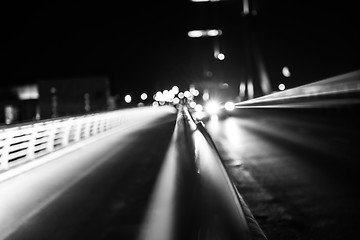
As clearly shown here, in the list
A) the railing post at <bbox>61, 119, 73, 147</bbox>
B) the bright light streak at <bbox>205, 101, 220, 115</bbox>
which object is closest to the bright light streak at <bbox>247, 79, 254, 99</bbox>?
the bright light streak at <bbox>205, 101, 220, 115</bbox>

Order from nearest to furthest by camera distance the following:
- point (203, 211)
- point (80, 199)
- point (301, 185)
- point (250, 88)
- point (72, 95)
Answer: point (203, 211), point (80, 199), point (301, 185), point (250, 88), point (72, 95)

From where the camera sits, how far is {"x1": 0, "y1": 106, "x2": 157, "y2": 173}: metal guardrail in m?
12.7

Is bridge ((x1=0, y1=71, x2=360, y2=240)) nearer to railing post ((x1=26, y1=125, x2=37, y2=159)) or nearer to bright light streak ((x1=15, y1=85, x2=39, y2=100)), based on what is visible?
railing post ((x1=26, y1=125, x2=37, y2=159))

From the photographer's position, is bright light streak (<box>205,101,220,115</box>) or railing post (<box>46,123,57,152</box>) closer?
railing post (<box>46,123,57,152</box>)

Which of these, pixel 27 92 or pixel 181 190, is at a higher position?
pixel 27 92

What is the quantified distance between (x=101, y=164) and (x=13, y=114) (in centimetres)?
4729

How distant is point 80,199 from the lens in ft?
26.4

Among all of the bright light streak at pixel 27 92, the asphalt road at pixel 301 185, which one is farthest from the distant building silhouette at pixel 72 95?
the asphalt road at pixel 301 185

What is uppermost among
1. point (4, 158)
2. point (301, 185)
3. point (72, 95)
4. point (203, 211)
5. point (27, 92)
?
point (27, 92)

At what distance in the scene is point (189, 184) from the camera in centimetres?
538

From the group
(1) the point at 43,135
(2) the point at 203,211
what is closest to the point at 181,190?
(2) the point at 203,211

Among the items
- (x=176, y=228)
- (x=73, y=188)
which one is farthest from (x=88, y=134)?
(x=176, y=228)

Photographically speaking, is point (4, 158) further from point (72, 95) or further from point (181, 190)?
point (72, 95)

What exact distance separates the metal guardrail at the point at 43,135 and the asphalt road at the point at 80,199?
0.98 meters
